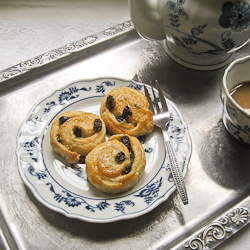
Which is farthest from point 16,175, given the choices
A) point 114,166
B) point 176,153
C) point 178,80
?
point 178,80

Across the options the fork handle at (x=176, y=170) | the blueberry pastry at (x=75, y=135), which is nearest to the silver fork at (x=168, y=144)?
the fork handle at (x=176, y=170)

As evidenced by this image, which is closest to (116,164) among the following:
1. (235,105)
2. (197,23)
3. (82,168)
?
(82,168)

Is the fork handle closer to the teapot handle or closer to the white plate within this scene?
the white plate

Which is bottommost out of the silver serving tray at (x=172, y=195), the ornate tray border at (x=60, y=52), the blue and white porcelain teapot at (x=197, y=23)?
the silver serving tray at (x=172, y=195)

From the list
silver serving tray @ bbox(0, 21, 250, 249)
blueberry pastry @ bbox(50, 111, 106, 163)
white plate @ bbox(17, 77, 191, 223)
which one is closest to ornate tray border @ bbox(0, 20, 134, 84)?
silver serving tray @ bbox(0, 21, 250, 249)

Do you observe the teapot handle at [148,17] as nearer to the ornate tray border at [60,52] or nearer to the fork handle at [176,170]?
the ornate tray border at [60,52]

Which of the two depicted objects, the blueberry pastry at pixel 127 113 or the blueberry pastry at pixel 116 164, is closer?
the blueberry pastry at pixel 116 164

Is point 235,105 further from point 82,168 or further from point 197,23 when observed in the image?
point 82,168
